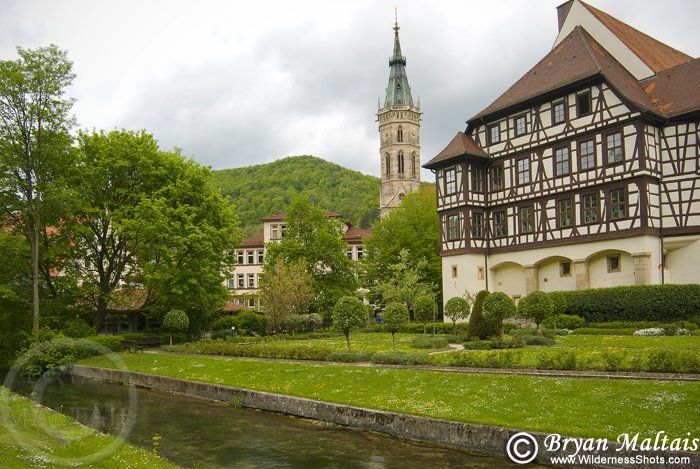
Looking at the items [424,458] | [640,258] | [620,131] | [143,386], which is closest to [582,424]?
[424,458]

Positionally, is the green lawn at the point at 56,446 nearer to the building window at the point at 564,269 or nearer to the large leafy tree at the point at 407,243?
the building window at the point at 564,269

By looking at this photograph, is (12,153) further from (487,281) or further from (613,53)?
(613,53)

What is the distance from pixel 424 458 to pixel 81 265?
99.6ft

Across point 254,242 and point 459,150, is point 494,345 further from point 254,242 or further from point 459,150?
point 254,242

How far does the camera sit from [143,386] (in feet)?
84.2

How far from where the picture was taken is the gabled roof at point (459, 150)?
143 feet

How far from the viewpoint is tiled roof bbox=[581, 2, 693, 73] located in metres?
41.3

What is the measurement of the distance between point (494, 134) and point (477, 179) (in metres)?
3.45

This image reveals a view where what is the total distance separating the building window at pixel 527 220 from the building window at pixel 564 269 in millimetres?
3030

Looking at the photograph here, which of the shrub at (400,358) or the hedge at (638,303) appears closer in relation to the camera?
the shrub at (400,358)

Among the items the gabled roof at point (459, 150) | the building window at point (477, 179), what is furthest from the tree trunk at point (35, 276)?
the building window at point (477, 179)

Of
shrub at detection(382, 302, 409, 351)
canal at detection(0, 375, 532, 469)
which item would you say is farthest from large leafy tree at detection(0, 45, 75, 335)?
shrub at detection(382, 302, 409, 351)

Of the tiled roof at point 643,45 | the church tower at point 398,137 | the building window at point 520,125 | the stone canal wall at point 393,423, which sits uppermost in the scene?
the church tower at point 398,137

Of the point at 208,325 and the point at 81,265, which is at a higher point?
the point at 81,265
